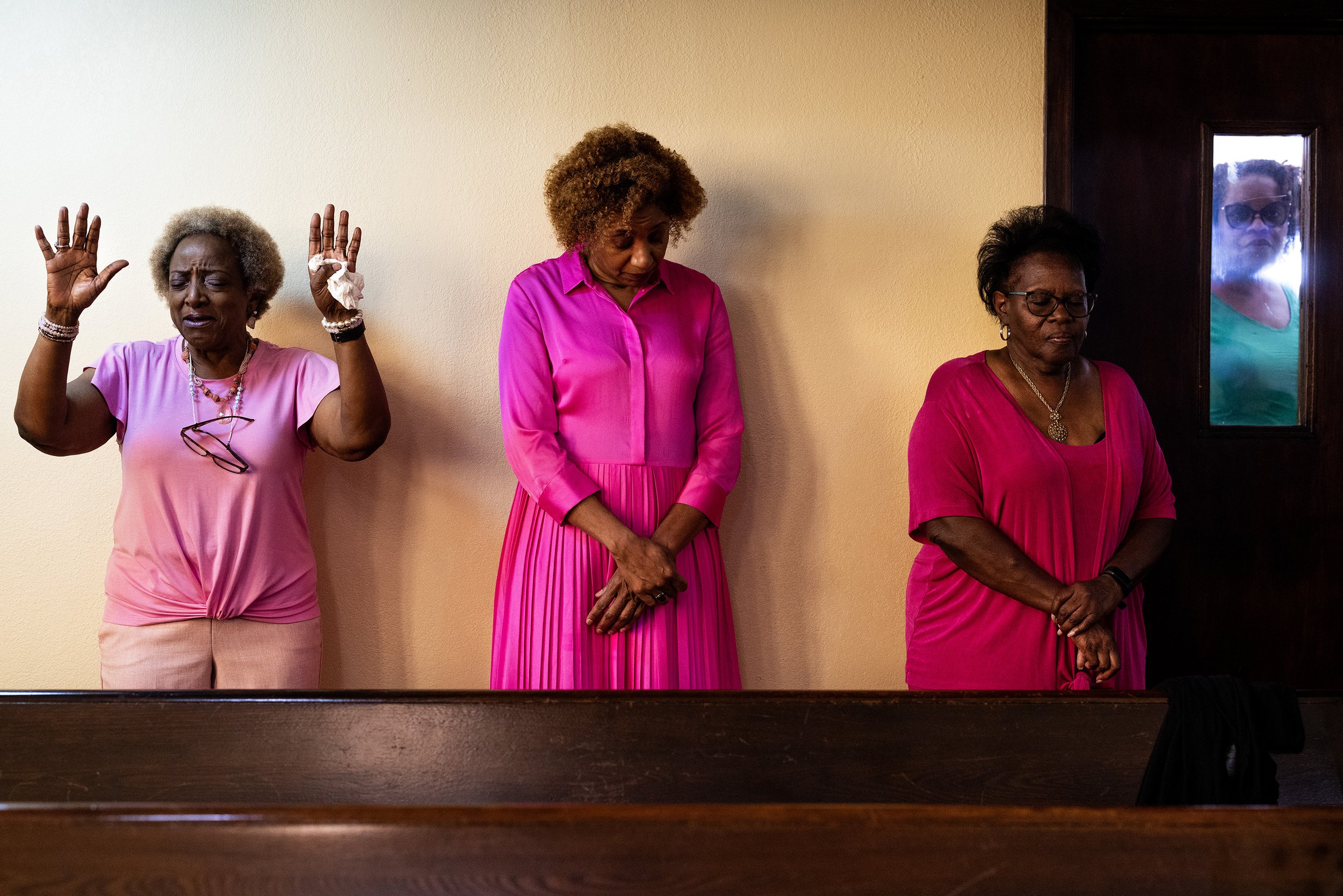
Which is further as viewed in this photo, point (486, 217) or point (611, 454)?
point (486, 217)

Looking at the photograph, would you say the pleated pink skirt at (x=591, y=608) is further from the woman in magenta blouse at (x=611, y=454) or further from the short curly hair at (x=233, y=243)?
the short curly hair at (x=233, y=243)

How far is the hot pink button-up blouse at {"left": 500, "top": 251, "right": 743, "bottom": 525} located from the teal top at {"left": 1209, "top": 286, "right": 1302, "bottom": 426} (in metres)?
1.45

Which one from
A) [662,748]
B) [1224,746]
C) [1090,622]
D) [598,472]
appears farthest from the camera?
[598,472]

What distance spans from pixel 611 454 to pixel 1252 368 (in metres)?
1.87

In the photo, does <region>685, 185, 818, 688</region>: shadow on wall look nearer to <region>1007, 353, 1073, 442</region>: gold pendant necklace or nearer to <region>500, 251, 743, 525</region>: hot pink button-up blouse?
<region>500, 251, 743, 525</region>: hot pink button-up blouse

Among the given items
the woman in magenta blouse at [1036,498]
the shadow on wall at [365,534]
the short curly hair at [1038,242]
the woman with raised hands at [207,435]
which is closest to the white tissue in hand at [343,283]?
the woman with raised hands at [207,435]

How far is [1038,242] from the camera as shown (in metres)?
2.41

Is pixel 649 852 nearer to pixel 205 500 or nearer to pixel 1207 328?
pixel 205 500

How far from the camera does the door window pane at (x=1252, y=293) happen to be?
2.85m

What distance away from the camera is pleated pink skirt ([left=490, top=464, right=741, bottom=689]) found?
7.64 feet

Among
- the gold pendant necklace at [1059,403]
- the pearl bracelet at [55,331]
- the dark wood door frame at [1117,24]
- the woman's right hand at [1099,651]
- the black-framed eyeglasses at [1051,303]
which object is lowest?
the woman's right hand at [1099,651]

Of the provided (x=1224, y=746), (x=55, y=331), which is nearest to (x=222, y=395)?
(x=55, y=331)

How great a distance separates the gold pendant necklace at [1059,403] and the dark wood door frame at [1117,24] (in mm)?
624

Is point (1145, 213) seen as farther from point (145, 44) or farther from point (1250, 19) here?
point (145, 44)
